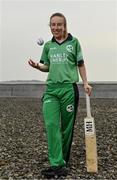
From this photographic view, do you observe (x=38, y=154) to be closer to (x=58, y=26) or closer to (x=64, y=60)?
(x=64, y=60)

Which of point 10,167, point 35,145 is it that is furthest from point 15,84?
point 10,167

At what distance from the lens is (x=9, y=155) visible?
7.87 metres

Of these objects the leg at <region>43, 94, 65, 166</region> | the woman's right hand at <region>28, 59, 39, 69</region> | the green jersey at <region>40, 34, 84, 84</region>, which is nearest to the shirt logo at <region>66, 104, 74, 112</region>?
the leg at <region>43, 94, 65, 166</region>

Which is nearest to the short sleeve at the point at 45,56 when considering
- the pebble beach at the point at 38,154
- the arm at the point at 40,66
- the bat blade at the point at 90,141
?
the arm at the point at 40,66

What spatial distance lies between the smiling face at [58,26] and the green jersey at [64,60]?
0.11 metres

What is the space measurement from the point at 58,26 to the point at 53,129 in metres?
1.26

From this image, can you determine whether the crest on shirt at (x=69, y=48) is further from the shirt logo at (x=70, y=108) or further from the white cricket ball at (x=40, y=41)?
the shirt logo at (x=70, y=108)

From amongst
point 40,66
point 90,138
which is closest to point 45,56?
point 40,66

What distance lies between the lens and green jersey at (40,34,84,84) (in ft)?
20.1

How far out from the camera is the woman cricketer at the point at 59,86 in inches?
241

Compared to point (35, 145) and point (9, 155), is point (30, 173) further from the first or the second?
point (35, 145)

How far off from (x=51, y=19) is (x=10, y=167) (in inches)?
83.9

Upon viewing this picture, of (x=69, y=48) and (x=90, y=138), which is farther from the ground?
(x=69, y=48)

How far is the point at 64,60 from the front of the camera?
614 cm
